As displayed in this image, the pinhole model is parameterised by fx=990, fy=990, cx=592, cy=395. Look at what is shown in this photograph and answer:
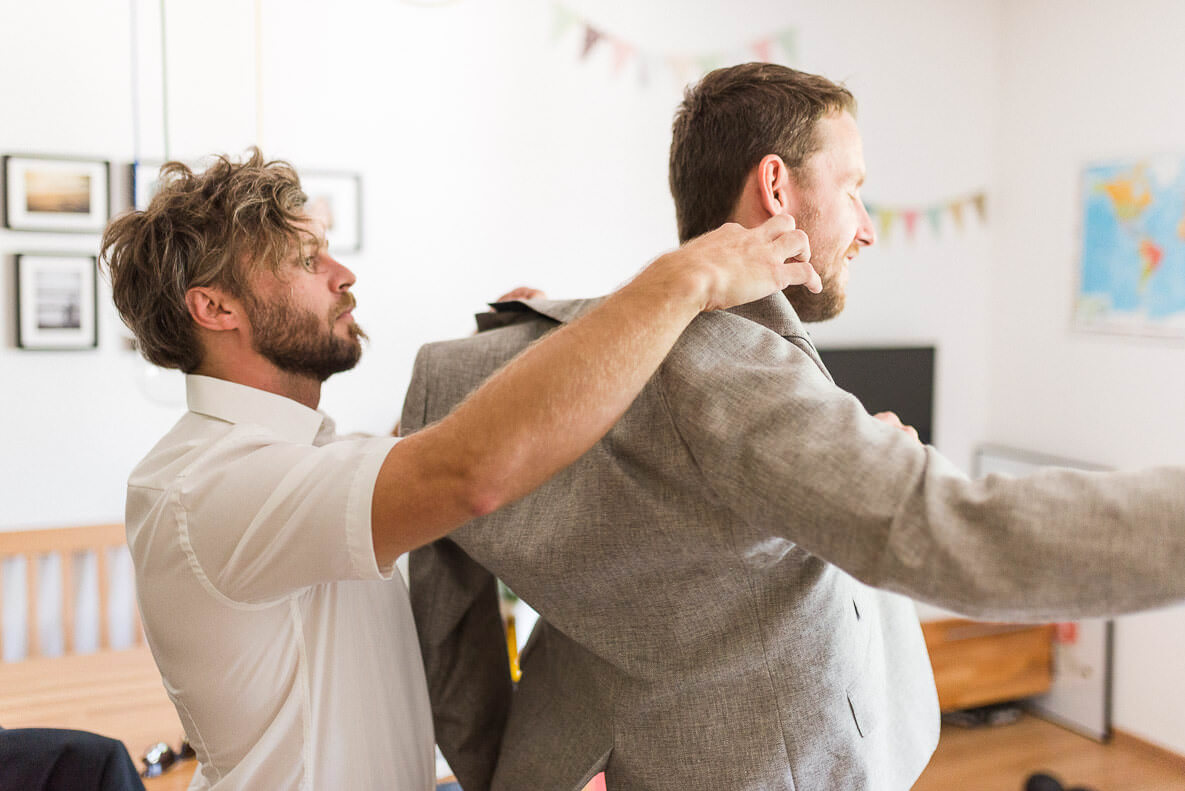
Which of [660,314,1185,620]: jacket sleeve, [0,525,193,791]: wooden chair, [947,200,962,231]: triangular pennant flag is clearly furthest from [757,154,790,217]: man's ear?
[947,200,962,231]: triangular pennant flag

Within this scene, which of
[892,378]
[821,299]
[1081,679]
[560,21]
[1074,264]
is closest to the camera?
[821,299]

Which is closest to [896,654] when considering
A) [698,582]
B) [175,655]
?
[698,582]

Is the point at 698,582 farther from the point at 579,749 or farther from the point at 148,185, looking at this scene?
the point at 148,185

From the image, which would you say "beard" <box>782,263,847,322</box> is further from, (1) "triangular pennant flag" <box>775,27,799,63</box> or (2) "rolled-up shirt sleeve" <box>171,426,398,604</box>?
(1) "triangular pennant flag" <box>775,27,799,63</box>

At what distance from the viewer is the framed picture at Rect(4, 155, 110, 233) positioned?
3.00m

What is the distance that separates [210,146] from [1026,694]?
12.0ft

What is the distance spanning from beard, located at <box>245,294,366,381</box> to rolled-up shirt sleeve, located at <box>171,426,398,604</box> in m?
0.19

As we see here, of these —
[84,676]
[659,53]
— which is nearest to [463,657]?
[84,676]

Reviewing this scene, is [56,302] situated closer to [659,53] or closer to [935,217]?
[659,53]

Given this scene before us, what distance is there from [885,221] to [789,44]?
0.86 m

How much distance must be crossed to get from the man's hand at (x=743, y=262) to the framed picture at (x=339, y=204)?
8.55 feet

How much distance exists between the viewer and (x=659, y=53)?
3830mm

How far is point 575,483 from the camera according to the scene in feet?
3.51

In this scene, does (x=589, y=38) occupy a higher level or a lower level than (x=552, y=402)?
higher
